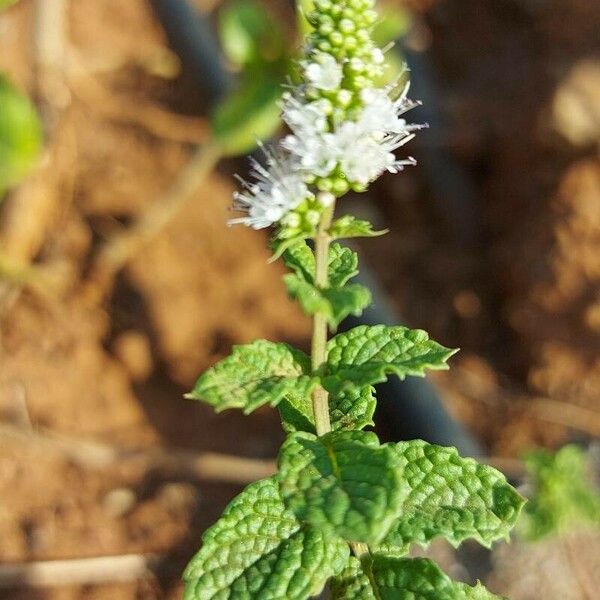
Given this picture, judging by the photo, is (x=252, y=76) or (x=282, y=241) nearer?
(x=282, y=241)

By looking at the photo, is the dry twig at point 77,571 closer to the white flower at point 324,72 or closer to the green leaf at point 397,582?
the green leaf at point 397,582

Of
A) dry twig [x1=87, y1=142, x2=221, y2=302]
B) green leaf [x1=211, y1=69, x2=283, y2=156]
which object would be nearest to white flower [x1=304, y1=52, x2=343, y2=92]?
green leaf [x1=211, y1=69, x2=283, y2=156]

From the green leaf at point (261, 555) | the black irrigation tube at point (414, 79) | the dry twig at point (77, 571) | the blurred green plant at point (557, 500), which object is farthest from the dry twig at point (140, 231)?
the green leaf at point (261, 555)

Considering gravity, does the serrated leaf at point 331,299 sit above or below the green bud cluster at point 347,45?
below

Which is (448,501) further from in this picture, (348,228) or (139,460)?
(139,460)

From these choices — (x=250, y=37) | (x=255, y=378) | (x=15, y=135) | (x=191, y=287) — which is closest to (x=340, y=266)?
(x=255, y=378)

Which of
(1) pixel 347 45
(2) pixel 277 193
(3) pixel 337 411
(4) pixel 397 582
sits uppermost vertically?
(1) pixel 347 45

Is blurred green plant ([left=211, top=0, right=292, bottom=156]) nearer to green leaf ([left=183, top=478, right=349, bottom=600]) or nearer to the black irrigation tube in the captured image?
the black irrigation tube
